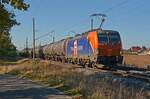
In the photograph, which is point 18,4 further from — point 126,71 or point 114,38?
point 114,38

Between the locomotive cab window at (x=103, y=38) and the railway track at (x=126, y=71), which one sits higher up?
the locomotive cab window at (x=103, y=38)

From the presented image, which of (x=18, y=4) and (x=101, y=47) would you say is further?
(x=101, y=47)

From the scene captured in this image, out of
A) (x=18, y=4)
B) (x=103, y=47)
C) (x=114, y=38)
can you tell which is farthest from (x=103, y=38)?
(x=18, y=4)

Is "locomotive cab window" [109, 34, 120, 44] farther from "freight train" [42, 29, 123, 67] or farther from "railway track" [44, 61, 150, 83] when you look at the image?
"railway track" [44, 61, 150, 83]

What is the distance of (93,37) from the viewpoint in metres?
39.4

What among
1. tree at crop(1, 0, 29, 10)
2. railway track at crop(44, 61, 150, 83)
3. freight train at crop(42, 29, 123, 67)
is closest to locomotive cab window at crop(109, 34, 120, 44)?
freight train at crop(42, 29, 123, 67)

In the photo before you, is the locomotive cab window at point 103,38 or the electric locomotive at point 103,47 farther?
the locomotive cab window at point 103,38

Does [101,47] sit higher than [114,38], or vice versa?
[114,38]

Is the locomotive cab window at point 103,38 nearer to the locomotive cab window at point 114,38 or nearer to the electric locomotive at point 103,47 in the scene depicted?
the electric locomotive at point 103,47

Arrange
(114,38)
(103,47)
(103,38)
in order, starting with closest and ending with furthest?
1. (103,47)
2. (103,38)
3. (114,38)

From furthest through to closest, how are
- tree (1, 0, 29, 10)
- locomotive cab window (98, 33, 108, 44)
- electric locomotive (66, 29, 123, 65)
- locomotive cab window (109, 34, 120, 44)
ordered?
locomotive cab window (109, 34, 120, 44), locomotive cab window (98, 33, 108, 44), electric locomotive (66, 29, 123, 65), tree (1, 0, 29, 10)

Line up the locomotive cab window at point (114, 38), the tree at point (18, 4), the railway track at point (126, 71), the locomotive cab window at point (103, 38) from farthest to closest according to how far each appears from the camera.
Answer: the locomotive cab window at point (114, 38)
the locomotive cab window at point (103, 38)
the railway track at point (126, 71)
the tree at point (18, 4)

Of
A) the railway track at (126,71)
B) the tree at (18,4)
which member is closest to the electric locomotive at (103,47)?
the railway track at (126,71)

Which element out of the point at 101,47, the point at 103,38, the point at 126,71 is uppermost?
the point at 103,38
